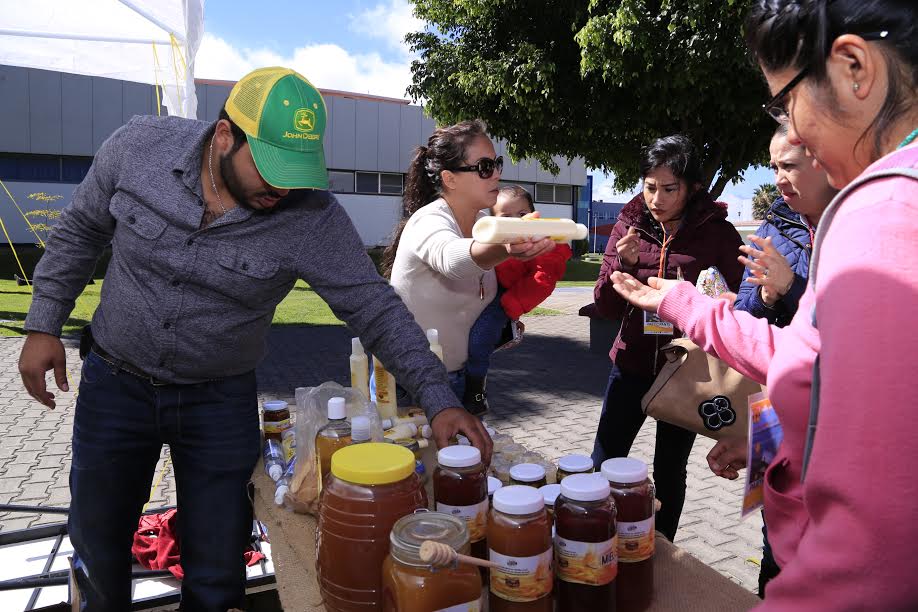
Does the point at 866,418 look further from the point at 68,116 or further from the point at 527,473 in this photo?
the point at 68,116

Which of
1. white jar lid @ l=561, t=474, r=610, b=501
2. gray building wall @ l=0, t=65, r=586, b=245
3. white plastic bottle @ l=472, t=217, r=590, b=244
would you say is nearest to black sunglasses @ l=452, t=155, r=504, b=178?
white plastic bottle @ l=472, t=217, r=590, b=244

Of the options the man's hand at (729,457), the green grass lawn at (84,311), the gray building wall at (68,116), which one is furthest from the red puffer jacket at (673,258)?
the gray building wall at (68,116)

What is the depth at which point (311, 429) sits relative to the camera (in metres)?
1.97

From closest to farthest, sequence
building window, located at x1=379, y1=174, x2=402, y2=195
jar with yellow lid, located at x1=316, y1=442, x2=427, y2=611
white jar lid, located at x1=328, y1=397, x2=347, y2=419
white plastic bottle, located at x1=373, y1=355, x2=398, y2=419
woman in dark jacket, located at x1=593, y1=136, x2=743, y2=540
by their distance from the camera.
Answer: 1. jar with yellow lid, located at x1=316, y1=442, x2=427, y2=611
2. white jar lid, located at x1=328, y1=397, x2=347, y2=419
3. white plastic bottle, located at x1=373, y1=355, x2=398, y2=419
4. woman in dark jacket, located at x1=593, y1=136, x2=743, y2=540
5. building window, located at x1=379, y1=174, x2=402, y2=195

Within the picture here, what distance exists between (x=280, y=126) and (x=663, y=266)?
194 cm

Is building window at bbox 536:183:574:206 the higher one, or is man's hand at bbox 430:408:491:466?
building window at bbox 536:183:574:206

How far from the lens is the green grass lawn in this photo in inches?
413

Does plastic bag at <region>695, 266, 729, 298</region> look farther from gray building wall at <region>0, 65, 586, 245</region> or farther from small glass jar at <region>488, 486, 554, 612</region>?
gray building wall at <region>0, 65, 586, 245</region>

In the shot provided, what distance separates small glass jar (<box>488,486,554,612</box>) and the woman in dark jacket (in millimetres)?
1943

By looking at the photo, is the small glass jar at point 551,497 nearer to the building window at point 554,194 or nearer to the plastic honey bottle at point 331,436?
the plastic honey bottle at point 331,436

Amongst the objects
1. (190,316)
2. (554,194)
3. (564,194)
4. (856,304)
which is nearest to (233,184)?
(190,316)

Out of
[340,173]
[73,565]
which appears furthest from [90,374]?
[340,173]

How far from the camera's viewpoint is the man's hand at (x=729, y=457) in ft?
6.20

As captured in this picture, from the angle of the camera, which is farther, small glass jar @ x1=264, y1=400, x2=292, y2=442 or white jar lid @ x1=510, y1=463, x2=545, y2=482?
small glass jar @ x1=264, y1=400, x2=292, y2=442
